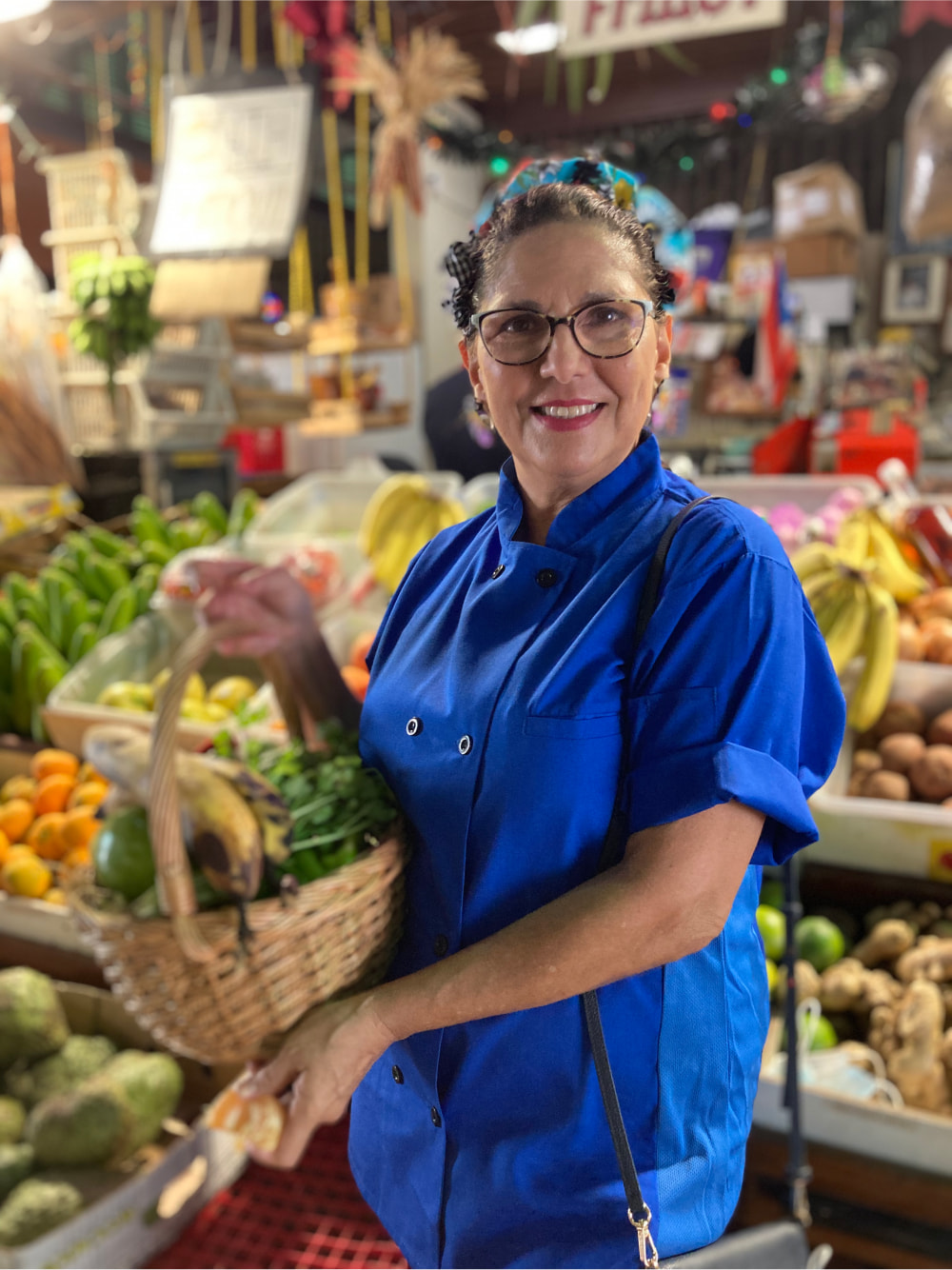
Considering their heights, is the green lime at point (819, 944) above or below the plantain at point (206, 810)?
below

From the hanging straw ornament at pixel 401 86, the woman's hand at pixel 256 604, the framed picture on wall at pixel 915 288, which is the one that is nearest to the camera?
the woman's hand at pixel 256 604

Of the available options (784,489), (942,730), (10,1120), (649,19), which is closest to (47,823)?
(10,1120)

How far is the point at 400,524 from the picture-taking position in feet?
10.2

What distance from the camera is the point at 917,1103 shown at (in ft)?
5.74

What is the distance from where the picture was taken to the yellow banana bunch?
3.02 metres

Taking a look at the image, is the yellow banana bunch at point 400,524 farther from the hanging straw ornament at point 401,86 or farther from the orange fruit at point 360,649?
the hanging straw ornament at point 401,86

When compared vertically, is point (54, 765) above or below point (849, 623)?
below

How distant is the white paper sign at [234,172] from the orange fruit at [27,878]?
1.97m

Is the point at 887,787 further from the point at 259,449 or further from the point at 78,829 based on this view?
Result: the point at 259,449

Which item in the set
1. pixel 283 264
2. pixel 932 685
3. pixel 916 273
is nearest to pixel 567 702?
pixel 932 685

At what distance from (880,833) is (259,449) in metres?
5.69

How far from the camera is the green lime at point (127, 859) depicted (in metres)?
0.95

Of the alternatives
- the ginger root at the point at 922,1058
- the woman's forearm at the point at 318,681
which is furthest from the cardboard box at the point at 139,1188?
→ the ginger root at the point at 922,1058

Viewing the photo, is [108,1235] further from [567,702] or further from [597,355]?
[597,355]
